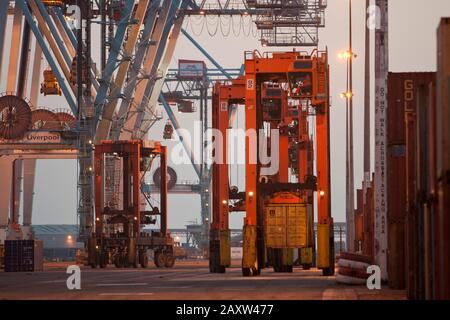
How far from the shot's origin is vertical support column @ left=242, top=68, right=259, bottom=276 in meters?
46.6

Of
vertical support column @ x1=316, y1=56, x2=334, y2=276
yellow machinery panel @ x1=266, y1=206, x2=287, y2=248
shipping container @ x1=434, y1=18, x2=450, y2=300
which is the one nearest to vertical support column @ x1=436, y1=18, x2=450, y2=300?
shipping container @ x1=434, y1=18, x2=450, y2=300

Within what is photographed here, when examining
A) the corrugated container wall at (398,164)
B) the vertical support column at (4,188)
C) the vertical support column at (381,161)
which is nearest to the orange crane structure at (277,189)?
the vertical support column at (381,161)

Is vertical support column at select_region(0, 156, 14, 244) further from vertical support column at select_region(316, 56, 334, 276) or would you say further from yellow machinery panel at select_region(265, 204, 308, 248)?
vertical support column at select_region(316, 56, 334, 276)

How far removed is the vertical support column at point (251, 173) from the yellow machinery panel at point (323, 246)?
227 cm

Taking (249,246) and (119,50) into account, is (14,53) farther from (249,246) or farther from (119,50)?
(249,246)

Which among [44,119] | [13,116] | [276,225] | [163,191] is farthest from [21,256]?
[44,119]

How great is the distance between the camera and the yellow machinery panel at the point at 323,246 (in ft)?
154

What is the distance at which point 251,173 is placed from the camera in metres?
48.2

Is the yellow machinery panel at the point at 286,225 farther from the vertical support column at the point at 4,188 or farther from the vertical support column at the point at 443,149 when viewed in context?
the vertical support column at the point at 4,188

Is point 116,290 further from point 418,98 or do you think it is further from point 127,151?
point 127,151

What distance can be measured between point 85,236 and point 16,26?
26311mm

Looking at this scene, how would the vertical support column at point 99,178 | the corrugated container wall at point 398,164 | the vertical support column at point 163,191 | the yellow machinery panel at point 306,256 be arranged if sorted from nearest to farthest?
1. the corrugated container wall at point 398,164
2. the yellow machinery panel at point 306,256
3. the vertical support column at point 99,178
4. the vertical support column at point 163,191

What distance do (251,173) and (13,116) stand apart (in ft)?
131

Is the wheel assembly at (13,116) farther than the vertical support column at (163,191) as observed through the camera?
Yes
